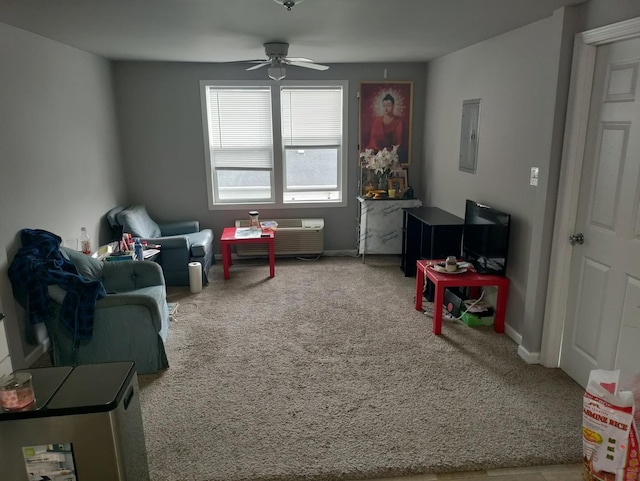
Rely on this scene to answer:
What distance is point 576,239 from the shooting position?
9.76 ft

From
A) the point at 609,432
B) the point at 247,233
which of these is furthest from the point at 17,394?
the point at 247,233

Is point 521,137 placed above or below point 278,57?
below

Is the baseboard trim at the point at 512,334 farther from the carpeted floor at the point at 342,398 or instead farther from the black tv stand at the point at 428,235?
the black tv stand at the point at 428,235

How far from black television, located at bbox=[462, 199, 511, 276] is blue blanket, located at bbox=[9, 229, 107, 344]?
9.49 ft

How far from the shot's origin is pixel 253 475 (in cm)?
226

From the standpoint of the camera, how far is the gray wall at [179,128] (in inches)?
212

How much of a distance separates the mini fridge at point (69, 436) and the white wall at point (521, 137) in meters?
2.69

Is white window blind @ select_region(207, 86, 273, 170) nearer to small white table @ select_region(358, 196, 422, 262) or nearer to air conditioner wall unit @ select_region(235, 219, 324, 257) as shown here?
air conditioner wall unit @ select_region(235, 219, 324, 257)

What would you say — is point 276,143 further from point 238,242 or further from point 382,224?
point 382,224

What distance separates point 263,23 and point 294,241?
2.98m

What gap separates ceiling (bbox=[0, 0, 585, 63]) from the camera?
109 inches

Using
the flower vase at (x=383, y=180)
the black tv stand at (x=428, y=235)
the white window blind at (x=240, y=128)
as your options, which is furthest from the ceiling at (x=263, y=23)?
the black tv stand at (x=428, y=235)

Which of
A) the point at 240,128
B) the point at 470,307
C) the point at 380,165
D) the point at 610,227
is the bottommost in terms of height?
the point at 470,307

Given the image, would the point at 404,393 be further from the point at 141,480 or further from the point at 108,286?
the point at 108,286
